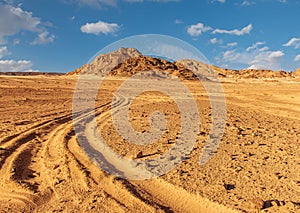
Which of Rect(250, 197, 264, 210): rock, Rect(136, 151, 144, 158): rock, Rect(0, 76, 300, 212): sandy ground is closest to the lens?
Rect(250, 197, 264, 210): rock

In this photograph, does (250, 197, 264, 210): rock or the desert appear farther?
the desert

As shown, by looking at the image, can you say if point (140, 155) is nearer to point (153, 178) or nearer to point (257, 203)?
point (153, 178)

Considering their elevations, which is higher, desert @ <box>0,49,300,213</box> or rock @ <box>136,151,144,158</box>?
rock @ <box>136,151,144,158</box>

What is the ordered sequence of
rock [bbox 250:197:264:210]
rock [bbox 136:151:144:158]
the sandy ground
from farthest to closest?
rock [bbox 136:151:144:158] → the sandy ground → rock [bbox 250:197:264:210]

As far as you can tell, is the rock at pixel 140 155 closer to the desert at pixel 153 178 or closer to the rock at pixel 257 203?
the desert at pixel 153 178

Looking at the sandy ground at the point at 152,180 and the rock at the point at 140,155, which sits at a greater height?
the rock at the point at 140,155

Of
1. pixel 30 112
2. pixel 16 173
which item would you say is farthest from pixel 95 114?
pixel 16 173

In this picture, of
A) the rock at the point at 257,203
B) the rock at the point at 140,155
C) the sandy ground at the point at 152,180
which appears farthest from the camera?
the rock at the point at 140,155

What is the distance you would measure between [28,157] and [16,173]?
3.11ft

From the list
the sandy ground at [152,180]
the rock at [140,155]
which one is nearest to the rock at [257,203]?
the sandy ground at [152,180]

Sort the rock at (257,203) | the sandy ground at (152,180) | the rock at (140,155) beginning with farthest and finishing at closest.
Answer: the rock at (140,155) < the sandy ground at (152,180) < the rock at (257,203)

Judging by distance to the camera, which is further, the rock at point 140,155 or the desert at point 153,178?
the rock at point 140,155

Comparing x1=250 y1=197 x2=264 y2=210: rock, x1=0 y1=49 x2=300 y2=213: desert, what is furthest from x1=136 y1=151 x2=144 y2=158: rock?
x1=250 y1=197 x2=264 y2=210: rock

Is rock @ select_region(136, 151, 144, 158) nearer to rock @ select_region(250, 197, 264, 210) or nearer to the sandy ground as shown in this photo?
the sandy ground
